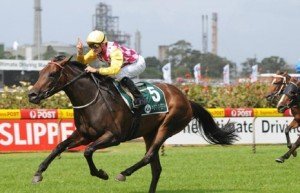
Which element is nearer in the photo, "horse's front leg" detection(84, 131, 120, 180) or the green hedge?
"horse's front leg" detection(84, 131, 120, 180)

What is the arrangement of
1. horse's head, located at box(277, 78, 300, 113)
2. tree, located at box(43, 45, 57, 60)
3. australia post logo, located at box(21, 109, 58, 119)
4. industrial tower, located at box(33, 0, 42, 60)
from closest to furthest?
1. horse's head, located at box(277, 78, 300, 113)
2. australia post logo, located at box(21, 109, 58, 119)
3. industrial tower, located at box(33, 0, 42, 60)
4. tree, located at box(43, 45, 57, 60)

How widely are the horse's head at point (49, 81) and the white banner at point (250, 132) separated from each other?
10977mm

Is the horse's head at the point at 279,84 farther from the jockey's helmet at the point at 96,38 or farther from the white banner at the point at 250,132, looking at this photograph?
the jockey's helmet at the point at 96,38


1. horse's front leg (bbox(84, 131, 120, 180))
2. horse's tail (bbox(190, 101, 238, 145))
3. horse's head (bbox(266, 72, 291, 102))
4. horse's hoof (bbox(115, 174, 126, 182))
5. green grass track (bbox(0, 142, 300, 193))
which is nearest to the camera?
horse's front leg (bbox(84, 131, 120, 180))

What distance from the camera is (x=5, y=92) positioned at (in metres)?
21.0

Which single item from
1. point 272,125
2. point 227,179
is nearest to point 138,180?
point 227,179

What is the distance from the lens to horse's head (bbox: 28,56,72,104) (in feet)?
28.8

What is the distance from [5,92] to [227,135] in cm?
1133

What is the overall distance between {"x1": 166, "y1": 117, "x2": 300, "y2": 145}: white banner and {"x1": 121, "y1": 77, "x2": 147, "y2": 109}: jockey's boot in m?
10.3

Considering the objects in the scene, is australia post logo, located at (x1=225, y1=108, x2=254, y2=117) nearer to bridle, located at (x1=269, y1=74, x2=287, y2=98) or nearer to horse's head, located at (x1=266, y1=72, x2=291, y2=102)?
horse's head, located at (x1=266, y1=72, x2=291, y2=102)

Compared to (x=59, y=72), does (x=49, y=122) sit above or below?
below

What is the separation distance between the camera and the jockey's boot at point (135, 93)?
9.53 metres

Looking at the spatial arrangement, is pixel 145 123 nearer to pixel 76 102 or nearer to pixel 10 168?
pixel 76 102

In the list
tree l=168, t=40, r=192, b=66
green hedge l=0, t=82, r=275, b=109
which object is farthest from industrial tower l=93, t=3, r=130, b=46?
green hedge l=0, t=82, r=275, b=109
